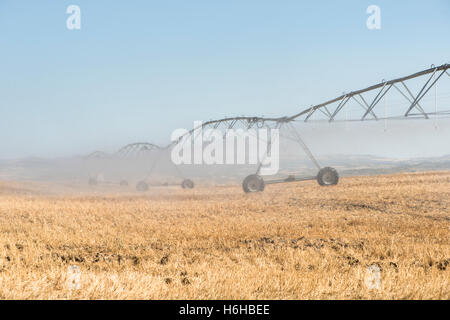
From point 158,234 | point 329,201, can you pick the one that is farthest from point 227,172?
point 158,234

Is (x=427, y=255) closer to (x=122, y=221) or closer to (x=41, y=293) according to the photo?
(x=41, y=293)

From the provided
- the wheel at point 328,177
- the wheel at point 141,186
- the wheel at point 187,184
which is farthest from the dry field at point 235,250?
the wheel at point 141,186

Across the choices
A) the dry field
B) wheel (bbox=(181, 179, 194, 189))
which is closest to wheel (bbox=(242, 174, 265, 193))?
the dry field

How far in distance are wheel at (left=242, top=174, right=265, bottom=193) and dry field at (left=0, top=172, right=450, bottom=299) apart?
240 inches

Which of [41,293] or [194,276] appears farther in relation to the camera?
[194,276]

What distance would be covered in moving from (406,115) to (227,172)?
62.5m

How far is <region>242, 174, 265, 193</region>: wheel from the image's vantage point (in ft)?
82.8

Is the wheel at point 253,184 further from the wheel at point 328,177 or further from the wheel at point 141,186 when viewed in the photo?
the wheel at point 141,186

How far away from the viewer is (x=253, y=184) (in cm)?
2538

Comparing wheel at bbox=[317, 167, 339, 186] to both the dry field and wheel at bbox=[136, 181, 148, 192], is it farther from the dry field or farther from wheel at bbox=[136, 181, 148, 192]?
wheel at bbox=[136, 181, 148, 192]
